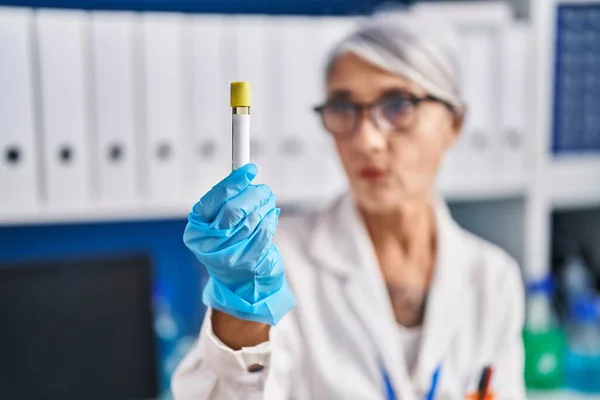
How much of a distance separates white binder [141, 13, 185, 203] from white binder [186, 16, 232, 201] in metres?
0.02

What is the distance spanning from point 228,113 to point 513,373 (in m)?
0.65

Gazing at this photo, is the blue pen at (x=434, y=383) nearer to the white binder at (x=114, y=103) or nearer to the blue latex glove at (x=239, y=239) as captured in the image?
the blue latex glove at (x=239, y=239)

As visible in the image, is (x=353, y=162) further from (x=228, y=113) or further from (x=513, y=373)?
(x=513, y=373)

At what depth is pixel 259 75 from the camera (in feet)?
4.41

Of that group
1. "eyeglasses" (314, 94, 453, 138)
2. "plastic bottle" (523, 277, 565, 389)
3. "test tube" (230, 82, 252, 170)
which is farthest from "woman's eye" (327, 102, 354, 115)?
"plastic bottle" (523, 277, 565, 389)

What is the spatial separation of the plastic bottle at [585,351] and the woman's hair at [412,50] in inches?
23.9

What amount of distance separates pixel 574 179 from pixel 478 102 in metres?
0.31

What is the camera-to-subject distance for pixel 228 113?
4.39 feet

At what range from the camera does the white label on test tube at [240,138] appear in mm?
675

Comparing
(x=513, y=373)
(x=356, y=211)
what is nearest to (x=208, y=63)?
(x=356, y=211)

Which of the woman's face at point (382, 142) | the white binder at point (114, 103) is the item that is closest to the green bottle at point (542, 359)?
A: the woman's face at point (382, 142)

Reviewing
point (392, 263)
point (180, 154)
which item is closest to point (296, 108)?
point (180, 154)

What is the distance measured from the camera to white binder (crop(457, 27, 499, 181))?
1.46 meters

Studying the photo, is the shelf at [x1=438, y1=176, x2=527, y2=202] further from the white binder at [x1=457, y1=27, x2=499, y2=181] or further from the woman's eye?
the woman's eye
